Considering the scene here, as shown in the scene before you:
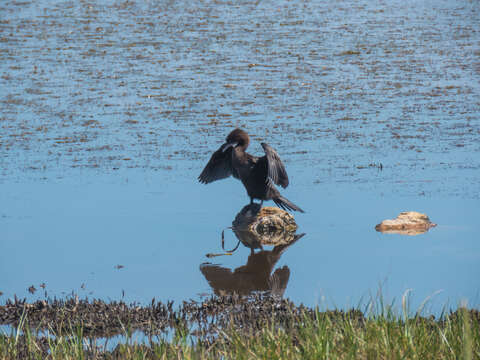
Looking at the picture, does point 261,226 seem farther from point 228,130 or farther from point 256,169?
point 228,130

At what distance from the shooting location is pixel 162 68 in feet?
60.9

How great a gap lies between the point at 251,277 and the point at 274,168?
1.51m

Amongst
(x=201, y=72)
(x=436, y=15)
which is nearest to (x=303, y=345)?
(x=201, y=72)

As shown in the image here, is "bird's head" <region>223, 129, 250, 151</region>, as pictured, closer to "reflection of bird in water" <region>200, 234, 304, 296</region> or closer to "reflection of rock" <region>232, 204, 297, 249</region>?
"reflection of rock" <region>232, 204, 297, 249</region>

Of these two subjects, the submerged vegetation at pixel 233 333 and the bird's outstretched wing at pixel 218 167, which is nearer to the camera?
the submerged vegetation at pixel 233 333

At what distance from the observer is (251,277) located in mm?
7848

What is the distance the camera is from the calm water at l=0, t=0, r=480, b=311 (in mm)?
7922

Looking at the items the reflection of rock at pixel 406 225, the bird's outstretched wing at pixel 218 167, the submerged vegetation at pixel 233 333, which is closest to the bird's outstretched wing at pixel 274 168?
the bird's outstretched wing at pixel 218 167

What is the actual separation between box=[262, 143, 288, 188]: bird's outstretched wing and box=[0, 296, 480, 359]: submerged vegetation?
6.97 ft

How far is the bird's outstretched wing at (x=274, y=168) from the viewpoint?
8.77 m

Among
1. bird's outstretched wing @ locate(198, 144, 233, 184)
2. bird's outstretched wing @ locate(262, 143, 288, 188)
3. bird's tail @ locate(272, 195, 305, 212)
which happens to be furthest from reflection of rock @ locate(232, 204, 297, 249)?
bird's outstretched wing @ locate(198, 144, 233, 184)

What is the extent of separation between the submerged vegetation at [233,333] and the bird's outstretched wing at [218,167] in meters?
2.93

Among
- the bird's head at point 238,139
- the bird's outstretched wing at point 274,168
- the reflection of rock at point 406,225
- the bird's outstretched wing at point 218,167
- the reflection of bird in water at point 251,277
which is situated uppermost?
the bird's head at point 238,139

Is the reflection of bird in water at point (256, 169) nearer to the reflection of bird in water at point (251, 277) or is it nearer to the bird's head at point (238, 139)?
the bird's head at point (238, 139)
